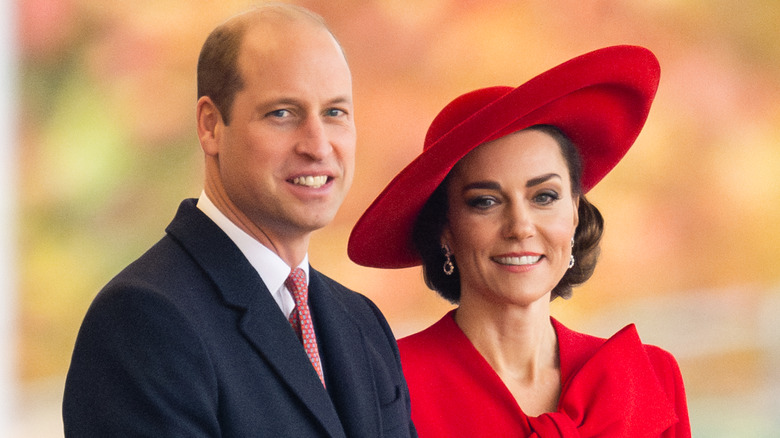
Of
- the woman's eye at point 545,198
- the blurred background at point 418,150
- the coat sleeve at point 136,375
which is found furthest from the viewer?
the blurred background at point 418,150

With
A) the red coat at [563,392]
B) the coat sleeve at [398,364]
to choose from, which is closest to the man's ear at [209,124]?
the coat sleeve at [398,364]

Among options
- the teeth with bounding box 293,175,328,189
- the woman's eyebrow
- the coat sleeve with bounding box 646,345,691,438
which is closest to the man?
the teeth with bounding box 293,175,328,189

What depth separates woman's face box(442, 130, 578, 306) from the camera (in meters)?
2.04

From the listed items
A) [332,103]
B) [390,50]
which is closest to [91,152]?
[390,50]

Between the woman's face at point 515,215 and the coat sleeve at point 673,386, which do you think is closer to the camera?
the woman's face at point 515,215

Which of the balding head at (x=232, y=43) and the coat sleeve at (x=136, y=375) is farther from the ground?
the balding head at (x=232, y=43)

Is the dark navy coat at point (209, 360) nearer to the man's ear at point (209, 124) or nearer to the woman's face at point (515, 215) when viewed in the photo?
the man's ear at point (209, 124)

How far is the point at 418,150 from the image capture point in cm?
341

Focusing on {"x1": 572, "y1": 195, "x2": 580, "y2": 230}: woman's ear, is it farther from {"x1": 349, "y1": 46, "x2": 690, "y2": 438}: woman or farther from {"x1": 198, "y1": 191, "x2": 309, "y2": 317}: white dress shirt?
{"x1": 198, "y1": 191, "x2": 309, "y2": 317}: white dress shirt

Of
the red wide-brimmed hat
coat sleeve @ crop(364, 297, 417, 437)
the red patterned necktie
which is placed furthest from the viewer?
the red wide-brimmed hat

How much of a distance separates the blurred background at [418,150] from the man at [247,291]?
1.45 m

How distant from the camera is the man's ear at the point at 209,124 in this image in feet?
5.00

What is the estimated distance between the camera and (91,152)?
2.89 metres

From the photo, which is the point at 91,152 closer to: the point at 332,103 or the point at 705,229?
the point at 332,103
